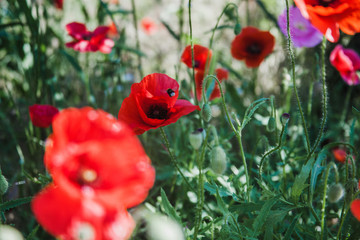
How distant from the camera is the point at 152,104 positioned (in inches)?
44.9

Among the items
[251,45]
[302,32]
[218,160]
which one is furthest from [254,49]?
[218,160]

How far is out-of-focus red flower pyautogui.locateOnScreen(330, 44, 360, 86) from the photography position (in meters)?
1.70

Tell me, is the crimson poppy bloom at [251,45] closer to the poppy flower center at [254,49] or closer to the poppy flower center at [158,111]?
the poppy flower center at [254,49]

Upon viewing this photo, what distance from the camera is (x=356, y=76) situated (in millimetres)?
1817

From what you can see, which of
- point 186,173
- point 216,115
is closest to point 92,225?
point 186,173

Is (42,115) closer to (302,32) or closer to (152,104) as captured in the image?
(152,104)

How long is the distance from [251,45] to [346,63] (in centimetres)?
47

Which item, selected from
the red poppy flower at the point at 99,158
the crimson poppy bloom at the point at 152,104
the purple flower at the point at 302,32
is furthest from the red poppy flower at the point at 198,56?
the red poppy flower at the point at 99,158

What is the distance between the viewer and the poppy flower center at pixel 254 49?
6.12 ft

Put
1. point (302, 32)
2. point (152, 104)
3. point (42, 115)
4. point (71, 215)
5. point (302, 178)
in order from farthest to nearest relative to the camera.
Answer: point (302, 32), point (42, 115), point (152, 104), point (302, 178), point (71, 215)

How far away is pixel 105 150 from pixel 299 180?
601mm

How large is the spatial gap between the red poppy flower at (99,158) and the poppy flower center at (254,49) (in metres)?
1.36

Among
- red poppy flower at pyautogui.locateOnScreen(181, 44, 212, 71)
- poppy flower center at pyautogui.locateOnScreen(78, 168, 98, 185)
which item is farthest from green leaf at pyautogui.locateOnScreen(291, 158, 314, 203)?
red poppy flower at pyautogui.locateOnScreen(181, 44, 212, 71)

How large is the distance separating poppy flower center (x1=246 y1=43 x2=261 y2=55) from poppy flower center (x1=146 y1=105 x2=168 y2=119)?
89 cm
